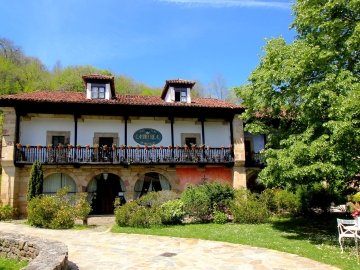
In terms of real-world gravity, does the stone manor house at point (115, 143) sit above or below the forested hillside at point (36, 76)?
below

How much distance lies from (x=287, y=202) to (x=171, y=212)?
645 centimetres

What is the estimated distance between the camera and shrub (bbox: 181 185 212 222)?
42.3 feet

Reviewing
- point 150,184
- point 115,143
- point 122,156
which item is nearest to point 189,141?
point 150,184

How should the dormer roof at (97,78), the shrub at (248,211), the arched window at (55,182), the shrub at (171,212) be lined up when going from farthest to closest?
1. the dormer roof at (97,78)
2. the arched window at (55,182)
3. the shrub at (248,211)
4. the shrub at (171,212)

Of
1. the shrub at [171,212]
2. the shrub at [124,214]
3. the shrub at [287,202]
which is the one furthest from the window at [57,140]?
the shrub at [287,202]

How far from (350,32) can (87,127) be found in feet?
43.8

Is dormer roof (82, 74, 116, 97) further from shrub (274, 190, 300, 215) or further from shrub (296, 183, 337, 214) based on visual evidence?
shrub (296, 183, 337, 214)

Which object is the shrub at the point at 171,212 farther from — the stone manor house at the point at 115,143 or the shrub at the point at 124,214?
the stone manor house at the point at 115,143

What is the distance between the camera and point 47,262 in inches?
192

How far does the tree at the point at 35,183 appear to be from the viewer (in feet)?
44.5

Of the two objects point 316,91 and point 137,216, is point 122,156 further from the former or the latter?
point 316,91

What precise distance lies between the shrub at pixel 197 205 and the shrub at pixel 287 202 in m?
4.04

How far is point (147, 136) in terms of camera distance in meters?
17.3

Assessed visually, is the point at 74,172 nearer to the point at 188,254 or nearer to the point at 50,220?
the point at 50,220
